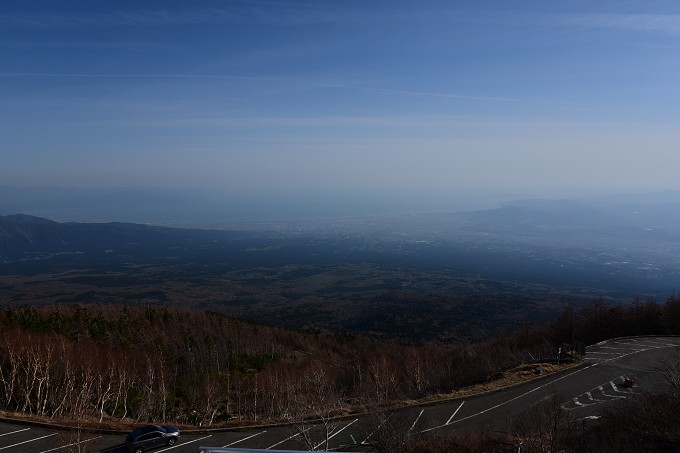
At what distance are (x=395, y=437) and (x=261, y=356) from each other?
31.9m

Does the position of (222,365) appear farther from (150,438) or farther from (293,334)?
(150,438)

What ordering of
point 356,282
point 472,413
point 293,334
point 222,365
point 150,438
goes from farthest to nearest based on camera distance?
point 356,282 → point 293,334 → point 222,365 → point 472,413 → point 150,438

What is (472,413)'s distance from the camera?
25.2 m

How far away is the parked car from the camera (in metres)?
19.5

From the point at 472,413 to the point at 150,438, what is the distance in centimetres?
1541

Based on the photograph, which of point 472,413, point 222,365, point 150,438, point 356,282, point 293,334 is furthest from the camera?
point 356,282

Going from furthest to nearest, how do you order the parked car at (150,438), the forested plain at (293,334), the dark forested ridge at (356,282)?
the dark forested ridge at (356,282) → the forested plain at (293,334) → the parked car at (150,438)

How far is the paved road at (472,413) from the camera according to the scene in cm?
2058

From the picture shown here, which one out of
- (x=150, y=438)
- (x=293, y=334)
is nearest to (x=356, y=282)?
(x=293, y=334)

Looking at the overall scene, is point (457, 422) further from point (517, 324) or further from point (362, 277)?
point (362, 277)

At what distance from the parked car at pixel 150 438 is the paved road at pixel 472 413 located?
0.43m

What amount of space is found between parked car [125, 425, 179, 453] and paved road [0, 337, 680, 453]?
430 millimetres

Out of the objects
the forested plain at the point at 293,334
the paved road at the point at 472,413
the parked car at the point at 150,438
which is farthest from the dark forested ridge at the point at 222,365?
the parked car at the point at 150,438

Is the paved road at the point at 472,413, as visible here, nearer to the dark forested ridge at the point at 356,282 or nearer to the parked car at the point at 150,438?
the parked car at the point at 150,438
